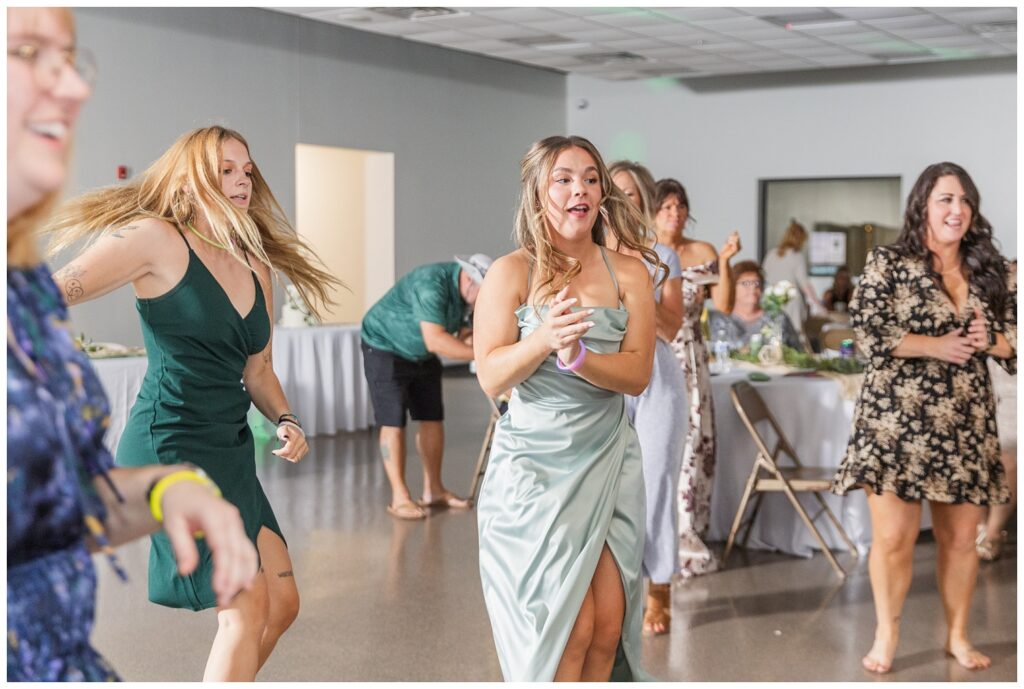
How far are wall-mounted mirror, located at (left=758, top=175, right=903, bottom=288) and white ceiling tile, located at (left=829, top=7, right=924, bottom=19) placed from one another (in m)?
3.65

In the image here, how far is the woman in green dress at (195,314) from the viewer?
103 inches

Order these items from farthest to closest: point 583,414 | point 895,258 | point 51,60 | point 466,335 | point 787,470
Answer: point 466,335, point 787,470, point 895,258, point 583,414, point 51,60

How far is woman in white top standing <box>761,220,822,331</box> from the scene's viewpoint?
45.6 feet

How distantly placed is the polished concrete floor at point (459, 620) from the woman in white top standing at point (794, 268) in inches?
322

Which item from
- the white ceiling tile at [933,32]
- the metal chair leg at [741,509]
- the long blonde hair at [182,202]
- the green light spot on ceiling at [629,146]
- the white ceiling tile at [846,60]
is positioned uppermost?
the white ceiling tile at [933,32]

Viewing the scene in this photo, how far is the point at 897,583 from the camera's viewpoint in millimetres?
4059

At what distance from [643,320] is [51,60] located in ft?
6.55

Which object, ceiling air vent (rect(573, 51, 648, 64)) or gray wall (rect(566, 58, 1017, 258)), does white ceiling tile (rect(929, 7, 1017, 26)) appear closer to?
gray wall (rect(566, 58, 1017, 258))

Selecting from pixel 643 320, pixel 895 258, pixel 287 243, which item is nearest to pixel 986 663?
pixel 895 258

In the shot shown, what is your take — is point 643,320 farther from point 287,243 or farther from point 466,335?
point 466,335

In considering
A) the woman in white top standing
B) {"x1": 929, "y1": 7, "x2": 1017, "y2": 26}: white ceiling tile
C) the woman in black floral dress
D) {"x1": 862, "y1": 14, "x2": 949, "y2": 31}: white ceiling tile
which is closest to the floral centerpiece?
the woman in black floral dress

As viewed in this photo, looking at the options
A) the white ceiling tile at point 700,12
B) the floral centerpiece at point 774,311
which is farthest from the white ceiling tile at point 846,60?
→ the floral centerpiece at point 774,311

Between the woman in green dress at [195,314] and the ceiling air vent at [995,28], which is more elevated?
the ceiling air vent at [995,28]

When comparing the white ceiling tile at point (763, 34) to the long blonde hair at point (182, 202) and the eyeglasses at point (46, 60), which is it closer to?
the long blonde hair at point (182, 202)
